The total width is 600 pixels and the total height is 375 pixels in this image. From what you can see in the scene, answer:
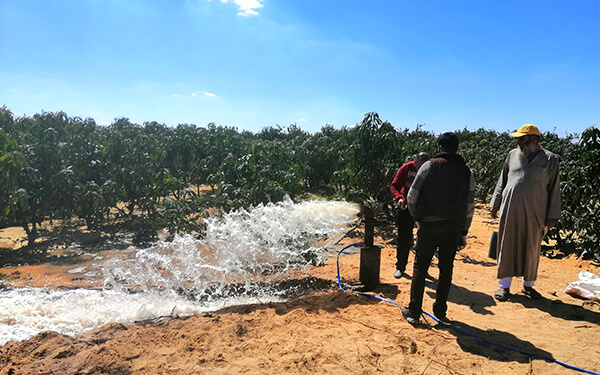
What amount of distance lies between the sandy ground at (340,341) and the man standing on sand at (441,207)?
1.62ft

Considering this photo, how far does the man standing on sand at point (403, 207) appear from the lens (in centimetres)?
443

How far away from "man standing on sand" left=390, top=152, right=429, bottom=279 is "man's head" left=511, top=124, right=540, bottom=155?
1029 mm

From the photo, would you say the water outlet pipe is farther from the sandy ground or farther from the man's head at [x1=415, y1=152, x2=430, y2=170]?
the man's head at [x1=415, y1=152, x2=430, y2=170]

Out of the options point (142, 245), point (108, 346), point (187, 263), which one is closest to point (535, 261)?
point (108, 346)

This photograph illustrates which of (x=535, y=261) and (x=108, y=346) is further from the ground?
(x=535, y=261)

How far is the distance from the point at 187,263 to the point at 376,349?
A: 3.70 m

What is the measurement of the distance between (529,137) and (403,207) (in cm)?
149

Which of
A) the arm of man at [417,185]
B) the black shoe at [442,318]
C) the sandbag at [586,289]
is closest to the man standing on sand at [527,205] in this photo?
the sandbag at [586,289]

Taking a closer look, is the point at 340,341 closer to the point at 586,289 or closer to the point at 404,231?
the point at 404,231

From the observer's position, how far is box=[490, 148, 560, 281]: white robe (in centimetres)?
381

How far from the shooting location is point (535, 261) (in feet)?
12.9

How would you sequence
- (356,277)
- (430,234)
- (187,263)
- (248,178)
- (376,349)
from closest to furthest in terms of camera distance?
(376,349) < (430,234) < (356,277) < (187,263) < (248,178)

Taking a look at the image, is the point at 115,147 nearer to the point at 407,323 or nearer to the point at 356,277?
the point at 356,277

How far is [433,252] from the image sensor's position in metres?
3.38
